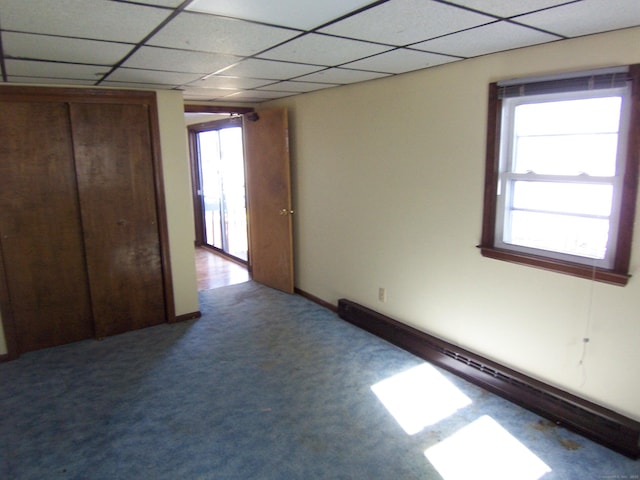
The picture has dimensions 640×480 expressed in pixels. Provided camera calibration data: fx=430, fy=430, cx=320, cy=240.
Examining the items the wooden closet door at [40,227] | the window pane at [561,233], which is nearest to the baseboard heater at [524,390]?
the window pane at [561,233]

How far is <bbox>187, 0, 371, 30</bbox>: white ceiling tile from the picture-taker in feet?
5.23

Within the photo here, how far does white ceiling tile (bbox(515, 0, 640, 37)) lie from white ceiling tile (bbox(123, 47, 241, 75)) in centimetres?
161

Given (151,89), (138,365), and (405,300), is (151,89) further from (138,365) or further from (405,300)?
(405,300)

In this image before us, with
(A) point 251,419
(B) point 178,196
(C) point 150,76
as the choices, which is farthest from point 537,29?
(B) point 178,196

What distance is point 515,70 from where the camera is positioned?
8.40 feet

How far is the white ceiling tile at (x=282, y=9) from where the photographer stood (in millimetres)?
1594

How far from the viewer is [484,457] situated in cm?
226

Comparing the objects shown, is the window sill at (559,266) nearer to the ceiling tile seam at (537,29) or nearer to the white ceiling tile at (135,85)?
the ceiling tile seam at (537,29)

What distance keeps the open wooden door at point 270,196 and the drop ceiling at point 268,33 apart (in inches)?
61.9

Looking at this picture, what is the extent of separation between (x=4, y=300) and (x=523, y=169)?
12.9 ft

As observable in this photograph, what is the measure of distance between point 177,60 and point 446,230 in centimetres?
210

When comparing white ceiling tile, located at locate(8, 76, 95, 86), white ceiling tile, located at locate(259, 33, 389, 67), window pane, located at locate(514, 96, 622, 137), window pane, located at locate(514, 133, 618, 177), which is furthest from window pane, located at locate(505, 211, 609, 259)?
white ceiling tile, located at locate(8, 76, 95, 86)

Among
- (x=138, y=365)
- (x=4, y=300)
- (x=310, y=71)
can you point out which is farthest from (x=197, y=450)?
(x=310, y=71)

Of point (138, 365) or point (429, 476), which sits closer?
point (429, 476)
